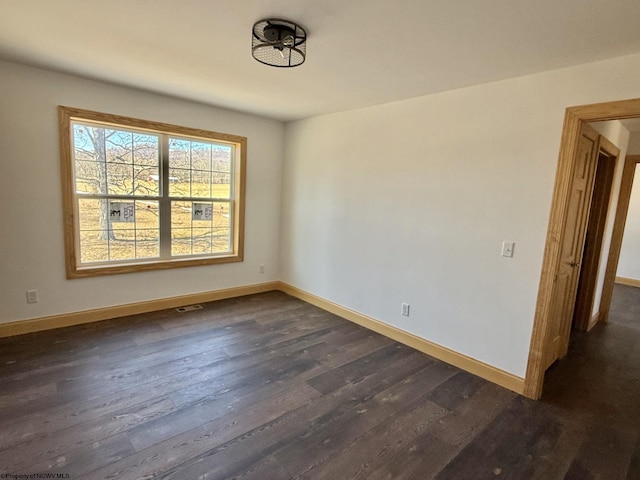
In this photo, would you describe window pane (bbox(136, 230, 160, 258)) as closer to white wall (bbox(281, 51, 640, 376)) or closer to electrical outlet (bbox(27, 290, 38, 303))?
electrical outlet (bbox(27, 290, 38, 303))

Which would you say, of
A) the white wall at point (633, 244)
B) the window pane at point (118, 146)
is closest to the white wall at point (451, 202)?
the window pane at point (118, 146)

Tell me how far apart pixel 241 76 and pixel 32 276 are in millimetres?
2763

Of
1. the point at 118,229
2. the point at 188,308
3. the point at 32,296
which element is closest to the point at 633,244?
the point at 188,308

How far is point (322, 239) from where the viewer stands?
4.33m

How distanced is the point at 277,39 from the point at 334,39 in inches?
14.6

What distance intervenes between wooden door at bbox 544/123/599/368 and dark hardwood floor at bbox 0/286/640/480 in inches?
14.2

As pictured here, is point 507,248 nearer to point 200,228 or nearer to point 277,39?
point 277,39

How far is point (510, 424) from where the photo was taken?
7.29 feet

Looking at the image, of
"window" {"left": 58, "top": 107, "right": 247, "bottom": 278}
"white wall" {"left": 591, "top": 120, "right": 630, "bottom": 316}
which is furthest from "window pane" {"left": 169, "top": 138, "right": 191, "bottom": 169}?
"white wall" {"left": 591, "top": 120, "right": 630, "bottom": 316}

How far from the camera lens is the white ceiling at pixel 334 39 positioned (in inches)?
67.6

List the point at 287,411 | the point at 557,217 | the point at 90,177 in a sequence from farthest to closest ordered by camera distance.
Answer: the point at 90,177 → the point at 557,217 → the point at 287,411

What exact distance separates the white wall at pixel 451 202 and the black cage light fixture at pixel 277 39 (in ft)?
5.16

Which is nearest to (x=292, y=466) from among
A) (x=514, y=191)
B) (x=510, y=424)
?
(x=510, y=424)

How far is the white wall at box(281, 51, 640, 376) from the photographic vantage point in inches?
97.0
